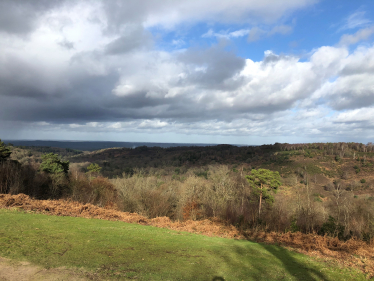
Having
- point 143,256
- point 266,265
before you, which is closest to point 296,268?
point 266,265

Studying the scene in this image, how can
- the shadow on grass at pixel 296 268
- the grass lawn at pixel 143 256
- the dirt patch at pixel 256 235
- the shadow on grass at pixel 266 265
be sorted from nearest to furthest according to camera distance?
the grass lawn at pixel 143 256 → the shadow on grass at pixel 266 265 → the shadow on grass at pixel 296 268 → the dirt patch at pixel 256 235

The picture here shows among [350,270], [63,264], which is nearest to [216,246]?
[350,270]

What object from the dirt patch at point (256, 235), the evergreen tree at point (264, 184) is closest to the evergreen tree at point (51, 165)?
the dirt patch at point (256, 235)

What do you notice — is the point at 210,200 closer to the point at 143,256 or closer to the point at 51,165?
the point at 51,165

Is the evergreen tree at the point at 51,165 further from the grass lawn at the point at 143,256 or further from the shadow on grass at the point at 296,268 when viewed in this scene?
the shadow on grass at the point at 296,268

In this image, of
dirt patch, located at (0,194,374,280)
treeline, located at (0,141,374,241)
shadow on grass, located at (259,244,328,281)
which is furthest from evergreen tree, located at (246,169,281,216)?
shadow on grass, located at (259,244,328,281)

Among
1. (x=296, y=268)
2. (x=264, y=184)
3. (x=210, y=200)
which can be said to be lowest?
(x=210, y=200)

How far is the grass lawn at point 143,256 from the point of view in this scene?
26.9 feet

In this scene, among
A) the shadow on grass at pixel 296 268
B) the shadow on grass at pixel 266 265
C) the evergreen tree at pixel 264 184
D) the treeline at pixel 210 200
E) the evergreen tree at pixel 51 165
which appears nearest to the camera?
the shadow on grass at pixel 266 265

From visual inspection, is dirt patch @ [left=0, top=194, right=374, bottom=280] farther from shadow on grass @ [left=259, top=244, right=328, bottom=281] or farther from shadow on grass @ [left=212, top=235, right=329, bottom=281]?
shadow on grass @ [left=212, top=235, right=329, bottom=281]

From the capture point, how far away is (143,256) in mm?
9750

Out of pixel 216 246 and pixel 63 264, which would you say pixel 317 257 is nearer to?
pixel 216 246

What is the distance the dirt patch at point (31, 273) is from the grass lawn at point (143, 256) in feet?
1.08

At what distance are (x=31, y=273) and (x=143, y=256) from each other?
413 centimetres
